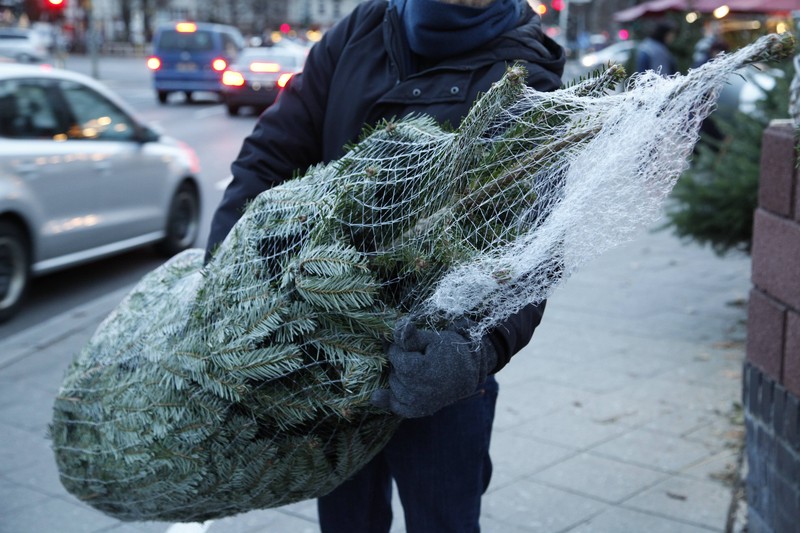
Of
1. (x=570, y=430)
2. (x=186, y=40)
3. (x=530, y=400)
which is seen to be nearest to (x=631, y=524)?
(x=570, y=430)

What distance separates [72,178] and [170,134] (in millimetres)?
11240

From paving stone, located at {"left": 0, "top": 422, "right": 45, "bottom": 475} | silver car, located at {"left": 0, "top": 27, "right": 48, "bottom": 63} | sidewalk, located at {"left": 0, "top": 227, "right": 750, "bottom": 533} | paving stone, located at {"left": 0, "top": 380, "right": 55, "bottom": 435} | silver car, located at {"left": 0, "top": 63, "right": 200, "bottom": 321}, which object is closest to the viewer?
sidewalk, located at {"left": 0, "top": 227, "right": 750, "bottom": 533}

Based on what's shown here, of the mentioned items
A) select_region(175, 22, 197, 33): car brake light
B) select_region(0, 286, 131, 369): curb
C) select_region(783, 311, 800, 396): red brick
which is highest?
select_region(783, 311, 800, 396): red brick

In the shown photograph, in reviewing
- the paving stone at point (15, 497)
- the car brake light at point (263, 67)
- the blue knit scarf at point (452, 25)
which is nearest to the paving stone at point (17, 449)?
the paving stone at point (15, 497)

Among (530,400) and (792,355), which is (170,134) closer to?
(530,400)

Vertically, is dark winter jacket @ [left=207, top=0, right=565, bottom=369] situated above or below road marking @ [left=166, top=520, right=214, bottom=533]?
above

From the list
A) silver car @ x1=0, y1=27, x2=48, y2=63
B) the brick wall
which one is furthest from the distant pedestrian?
silver car @ x1=0, y1=27, x2=48, y2=63

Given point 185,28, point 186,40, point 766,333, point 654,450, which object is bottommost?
point 654,450

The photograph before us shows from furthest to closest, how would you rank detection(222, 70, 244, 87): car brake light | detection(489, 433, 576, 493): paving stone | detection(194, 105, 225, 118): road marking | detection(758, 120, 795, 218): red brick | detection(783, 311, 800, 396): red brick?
detection(194, 105, 225, 118): road marking
detection(222, 70, 244, 87): car brake light
detection(489, 433, 576, 493): paving stone
detection(758, 120, 795, 218): red brick
detection(783, 311, 800, 396): red brick

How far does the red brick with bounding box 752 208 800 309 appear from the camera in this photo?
10.0 feet

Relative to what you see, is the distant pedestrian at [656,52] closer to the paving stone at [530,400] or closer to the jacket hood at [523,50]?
the paving stone at [530,400]

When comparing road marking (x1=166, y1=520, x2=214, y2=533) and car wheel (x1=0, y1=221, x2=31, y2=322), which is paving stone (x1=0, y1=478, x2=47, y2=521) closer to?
road marking (x1=166, y1=520, x2=214, y2=533)

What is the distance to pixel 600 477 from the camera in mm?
4168

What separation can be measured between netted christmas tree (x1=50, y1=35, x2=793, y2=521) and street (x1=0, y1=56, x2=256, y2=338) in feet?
16.7
